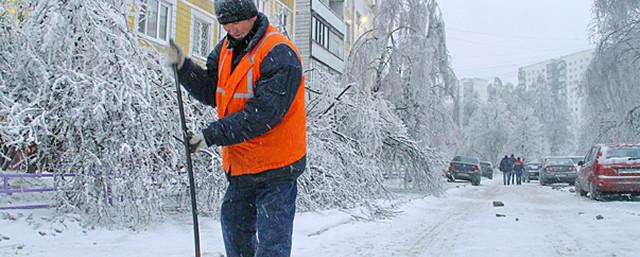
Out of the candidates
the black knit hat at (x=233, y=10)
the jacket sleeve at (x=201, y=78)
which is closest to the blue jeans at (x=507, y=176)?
the jacket sleeve at (x=201, y=78)

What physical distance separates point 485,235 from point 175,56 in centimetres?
561

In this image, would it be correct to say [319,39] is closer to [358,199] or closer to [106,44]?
[358,199]

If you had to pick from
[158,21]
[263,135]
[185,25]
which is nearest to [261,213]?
[263,135]

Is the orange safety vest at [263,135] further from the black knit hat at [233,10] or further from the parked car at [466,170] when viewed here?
the parked car at [466,170]

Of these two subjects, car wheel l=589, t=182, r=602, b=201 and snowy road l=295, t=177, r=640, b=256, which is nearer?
snowy road l=295, t=177, r=640, b=256

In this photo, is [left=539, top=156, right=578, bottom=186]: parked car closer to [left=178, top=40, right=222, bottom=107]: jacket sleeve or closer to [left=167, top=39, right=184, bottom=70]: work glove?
[left=178, top=40, right=222, bottom=107]: jacket sleeve

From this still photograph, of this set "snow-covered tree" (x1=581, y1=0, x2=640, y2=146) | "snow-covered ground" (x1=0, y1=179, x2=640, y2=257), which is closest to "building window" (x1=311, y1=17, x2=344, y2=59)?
"snow-covered tree" (x1=581, y1=0, x2=640, y2=146)

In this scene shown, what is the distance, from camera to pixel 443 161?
15414mm

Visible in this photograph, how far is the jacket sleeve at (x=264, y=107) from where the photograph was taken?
2.64 m

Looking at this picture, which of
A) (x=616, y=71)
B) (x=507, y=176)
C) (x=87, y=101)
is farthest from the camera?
(x=507, y=176)

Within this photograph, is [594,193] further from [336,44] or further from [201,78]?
[336,44]

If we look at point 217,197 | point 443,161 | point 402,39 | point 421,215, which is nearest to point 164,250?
point 217,197

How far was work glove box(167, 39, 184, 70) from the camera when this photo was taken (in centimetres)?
308

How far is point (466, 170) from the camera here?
25.8 metres
